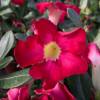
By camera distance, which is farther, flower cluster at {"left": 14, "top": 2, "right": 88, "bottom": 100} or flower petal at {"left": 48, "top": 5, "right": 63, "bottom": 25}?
flower petal at {"left": 48, "top": 5, "right": 63, "bottom": 25}

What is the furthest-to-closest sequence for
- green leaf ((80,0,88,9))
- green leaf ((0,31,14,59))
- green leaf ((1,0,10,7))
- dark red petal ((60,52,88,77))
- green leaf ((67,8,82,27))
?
green leaf ((80,0,88,9)), green leaf ((1,0,10,7)), green leaf ((67,8,82,27)), green leaf ((0,31,14,59)), dark red petal ((60,52,88,77))

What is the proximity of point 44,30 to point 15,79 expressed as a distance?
0.52ft

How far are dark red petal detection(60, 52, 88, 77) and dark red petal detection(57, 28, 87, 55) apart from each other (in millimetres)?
13

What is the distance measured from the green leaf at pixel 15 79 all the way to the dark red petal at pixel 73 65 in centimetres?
11

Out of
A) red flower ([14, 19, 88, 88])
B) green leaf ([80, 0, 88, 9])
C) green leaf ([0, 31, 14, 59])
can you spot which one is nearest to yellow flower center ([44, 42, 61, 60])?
red flower ([14, 19, 88, 88])

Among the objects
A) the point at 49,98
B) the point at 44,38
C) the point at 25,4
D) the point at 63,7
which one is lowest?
the point at 25,4

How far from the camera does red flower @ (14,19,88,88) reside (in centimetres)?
83

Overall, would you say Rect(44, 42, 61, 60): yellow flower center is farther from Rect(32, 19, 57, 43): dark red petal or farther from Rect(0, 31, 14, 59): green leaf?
Rect(0, 31, 14, 59): green leaf

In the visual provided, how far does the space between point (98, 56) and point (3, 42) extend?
257 mm

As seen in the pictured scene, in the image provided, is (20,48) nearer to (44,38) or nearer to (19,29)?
(44,38)

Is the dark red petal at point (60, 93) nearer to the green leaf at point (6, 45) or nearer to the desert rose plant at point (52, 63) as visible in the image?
the desert rose plant at point (52, 63)

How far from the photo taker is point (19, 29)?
6.07 feet

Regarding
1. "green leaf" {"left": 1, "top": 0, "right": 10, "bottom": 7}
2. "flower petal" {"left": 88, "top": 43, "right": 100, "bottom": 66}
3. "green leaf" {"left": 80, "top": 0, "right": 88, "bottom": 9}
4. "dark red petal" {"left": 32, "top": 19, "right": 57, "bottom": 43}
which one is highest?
"dark red petal" {"left": 32, "top": 19, "right": 57, "bottom": 43}

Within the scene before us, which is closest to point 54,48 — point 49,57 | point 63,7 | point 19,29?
point 49,57
